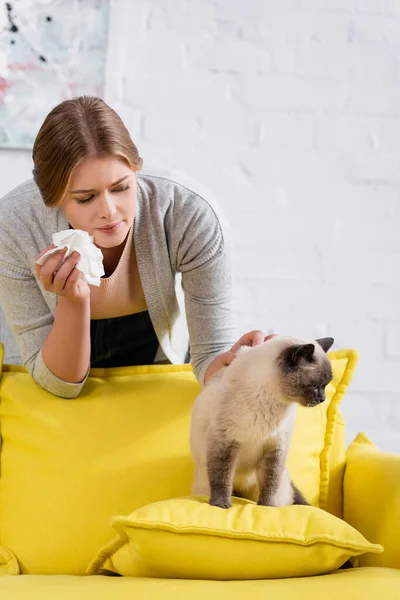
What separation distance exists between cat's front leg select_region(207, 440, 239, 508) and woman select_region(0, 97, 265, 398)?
0.20 metres

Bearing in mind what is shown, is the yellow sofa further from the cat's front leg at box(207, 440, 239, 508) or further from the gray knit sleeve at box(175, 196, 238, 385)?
the cat's front leg at box(207, 440, 239, 508)


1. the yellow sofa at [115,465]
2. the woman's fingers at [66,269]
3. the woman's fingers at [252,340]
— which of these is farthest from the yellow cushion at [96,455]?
the woman's fingers at [66,269]

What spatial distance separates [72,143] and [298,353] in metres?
0.55

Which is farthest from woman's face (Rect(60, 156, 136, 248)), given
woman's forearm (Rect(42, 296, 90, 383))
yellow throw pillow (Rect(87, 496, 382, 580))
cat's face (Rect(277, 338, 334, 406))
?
yellow throw pillow (Rect(87, 496, 382, 580))

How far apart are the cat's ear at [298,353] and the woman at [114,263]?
0.63ft

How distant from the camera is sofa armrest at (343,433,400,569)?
4.31 feet

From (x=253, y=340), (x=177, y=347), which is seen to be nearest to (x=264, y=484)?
(x=253, y=340)

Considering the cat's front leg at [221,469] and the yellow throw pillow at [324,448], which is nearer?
the cat's front leg at [221,469]

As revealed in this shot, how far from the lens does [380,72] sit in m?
2.17

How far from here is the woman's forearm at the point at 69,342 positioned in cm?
143

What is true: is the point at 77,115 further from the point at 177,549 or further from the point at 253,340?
the point at 177,549

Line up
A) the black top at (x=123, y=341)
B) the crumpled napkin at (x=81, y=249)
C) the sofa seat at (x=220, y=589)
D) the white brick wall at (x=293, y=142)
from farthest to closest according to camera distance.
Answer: the white brick wall at (x=293, y=142), the black top at (x=123, y=341), the crumpled napkin at (x=81, y=249), the sofa seat at (x=220, y=589)

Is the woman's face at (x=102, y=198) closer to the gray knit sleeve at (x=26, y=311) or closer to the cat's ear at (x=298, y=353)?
the gray knit sleeve at (x=26, y=311)

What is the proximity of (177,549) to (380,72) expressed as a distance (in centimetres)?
157
